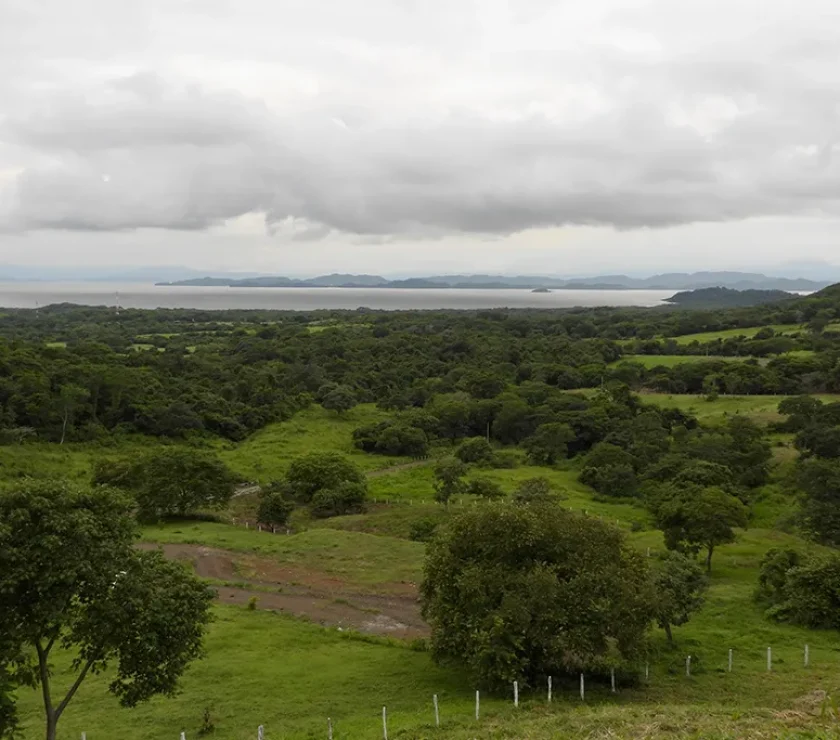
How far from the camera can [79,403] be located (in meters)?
67.5

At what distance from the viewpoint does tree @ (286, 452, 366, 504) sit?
5175cm

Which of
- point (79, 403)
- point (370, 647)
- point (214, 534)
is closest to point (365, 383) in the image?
point (79, 403)

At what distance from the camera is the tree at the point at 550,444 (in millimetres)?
68750

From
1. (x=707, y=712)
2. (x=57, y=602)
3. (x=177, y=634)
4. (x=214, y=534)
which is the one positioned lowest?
(x=214, y=534)

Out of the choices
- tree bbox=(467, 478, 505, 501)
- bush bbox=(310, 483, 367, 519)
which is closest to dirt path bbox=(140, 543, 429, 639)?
bush bbox=(310, 483, 367, 519)

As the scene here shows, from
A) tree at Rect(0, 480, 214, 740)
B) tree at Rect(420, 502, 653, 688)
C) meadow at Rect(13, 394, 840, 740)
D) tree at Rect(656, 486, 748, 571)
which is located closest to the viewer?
tree at Rect(0, 480, 214, 740)

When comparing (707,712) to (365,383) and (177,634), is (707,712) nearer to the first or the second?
(177,634)

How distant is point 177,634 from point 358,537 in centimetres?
2517

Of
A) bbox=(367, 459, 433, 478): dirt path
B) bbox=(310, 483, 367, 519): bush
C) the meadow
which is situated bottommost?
bbox=(367, 459, 433, 478): dirt path

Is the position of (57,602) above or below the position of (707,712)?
above

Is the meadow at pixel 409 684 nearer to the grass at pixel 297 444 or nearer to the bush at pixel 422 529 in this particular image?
the bush at pixel 422 529

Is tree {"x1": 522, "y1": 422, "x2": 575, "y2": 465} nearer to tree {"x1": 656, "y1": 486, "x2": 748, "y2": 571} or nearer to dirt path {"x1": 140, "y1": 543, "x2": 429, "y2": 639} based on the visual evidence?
tree {"x1": 656, "y1": 486, "x2": 748, "y2": 571}

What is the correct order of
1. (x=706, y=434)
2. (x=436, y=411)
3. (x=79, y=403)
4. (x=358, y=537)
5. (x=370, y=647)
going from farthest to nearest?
(x=436, y=411) → (x=79, y=403) → (x=706, y=434) → (x=358, y=537) → (x=370, y=647)

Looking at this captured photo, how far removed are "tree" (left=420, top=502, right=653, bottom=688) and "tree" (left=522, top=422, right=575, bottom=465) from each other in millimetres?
46532
